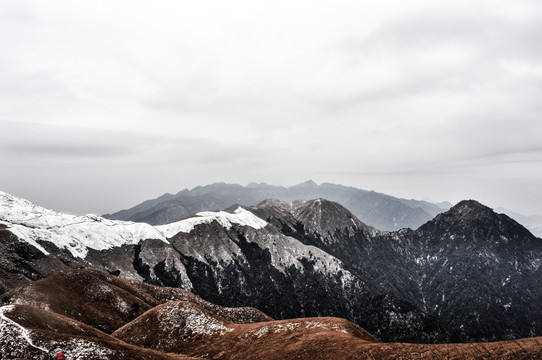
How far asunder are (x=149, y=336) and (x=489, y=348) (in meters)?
70.4

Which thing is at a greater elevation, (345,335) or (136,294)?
(345,335)

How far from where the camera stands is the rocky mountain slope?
136 feet

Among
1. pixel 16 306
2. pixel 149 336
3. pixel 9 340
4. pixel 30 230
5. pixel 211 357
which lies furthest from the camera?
pixel 30 230

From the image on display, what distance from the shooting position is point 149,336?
7456cm

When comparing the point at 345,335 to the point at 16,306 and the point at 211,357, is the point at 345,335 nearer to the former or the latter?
the point at 211,357

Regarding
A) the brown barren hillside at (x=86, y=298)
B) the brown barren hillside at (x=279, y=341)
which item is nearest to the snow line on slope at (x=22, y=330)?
the brown barren hillside at (x=279, y=341)

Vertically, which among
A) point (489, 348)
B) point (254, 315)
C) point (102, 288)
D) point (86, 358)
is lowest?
point (254, 315)

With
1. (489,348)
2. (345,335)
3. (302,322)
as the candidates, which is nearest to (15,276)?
(302,322)

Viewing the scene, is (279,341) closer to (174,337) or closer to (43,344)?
(174,337)

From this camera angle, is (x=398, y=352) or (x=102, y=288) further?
(x=102, y=288)

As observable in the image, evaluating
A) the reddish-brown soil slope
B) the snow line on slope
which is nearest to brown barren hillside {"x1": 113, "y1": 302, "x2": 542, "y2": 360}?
the reddish-brown soil slope

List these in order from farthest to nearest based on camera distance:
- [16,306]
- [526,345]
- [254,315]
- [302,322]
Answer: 1. [254,315]
2. [302,322]
3. [16,306]
4. [526,345]

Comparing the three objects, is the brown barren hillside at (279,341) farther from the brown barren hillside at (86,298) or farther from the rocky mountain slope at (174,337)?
the brown barren hillside at (86,298)

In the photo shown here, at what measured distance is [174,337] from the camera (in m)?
73.1
